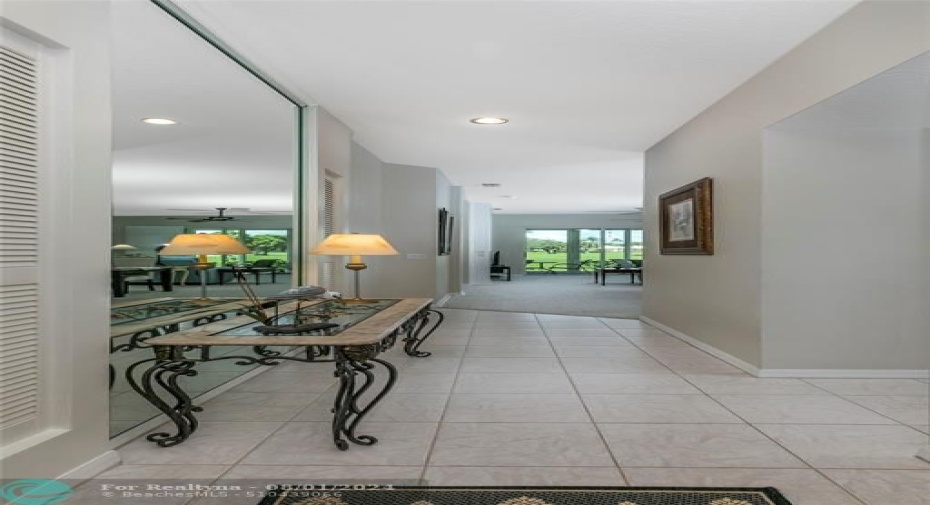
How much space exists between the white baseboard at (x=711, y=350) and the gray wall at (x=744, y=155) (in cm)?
5

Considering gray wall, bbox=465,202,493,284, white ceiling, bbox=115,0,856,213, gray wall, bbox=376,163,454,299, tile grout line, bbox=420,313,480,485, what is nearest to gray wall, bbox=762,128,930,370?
white ceiling, bbox=115,0,856,213

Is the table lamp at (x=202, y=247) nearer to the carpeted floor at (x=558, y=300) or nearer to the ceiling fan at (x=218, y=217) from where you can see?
the ceiling fan at (x=218, y=217)

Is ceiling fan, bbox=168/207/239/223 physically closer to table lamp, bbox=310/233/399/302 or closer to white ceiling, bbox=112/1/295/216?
white ceiling, bbox=112/1/295/216

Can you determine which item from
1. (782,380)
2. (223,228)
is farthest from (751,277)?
(223,228)

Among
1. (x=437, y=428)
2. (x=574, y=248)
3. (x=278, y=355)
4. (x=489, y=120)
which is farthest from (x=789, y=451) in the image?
(x=574, y=248)

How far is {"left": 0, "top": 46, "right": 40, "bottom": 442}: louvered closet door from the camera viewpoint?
2.07m

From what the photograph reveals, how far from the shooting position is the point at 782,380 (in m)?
4.12

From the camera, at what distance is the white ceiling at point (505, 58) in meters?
3.15

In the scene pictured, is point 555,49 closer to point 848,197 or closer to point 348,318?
point 348,318

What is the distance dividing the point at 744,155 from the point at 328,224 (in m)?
3.87

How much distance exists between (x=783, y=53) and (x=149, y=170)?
414cm

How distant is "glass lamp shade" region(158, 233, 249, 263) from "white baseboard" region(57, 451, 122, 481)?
3.50ft

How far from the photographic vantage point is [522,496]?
2.15m

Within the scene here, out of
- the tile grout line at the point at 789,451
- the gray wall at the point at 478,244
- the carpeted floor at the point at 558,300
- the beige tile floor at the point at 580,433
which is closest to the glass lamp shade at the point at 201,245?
the beige tile floor at the point at 580,433
